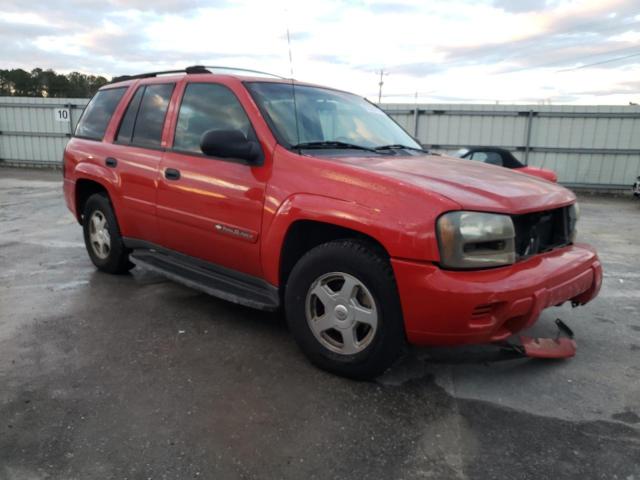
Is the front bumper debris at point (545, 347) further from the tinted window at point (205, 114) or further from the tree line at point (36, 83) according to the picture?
the tree line at point (36, 83)

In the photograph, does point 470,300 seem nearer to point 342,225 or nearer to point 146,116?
point 342,225

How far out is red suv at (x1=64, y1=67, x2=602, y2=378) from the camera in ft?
8.27

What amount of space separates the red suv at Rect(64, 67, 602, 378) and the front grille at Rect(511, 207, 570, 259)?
0.03 ft

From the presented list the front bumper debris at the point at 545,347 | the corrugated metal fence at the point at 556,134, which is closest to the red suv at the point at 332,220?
the front bumper debris at the point at 545,347

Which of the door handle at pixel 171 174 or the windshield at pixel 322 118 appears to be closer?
the windshield at pixel 322 118

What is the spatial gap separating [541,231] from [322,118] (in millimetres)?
1661

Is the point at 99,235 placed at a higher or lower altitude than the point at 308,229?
lower

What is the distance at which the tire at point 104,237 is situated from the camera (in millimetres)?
4609

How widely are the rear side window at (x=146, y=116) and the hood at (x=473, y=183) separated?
1.81 m

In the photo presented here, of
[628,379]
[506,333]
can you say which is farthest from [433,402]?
[628,379]

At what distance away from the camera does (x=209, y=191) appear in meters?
3.47

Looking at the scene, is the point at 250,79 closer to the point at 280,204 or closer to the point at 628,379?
the point at 280,204

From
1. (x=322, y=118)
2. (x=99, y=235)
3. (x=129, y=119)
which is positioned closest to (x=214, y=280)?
(x=322, y=118)

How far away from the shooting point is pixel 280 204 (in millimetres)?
3041
